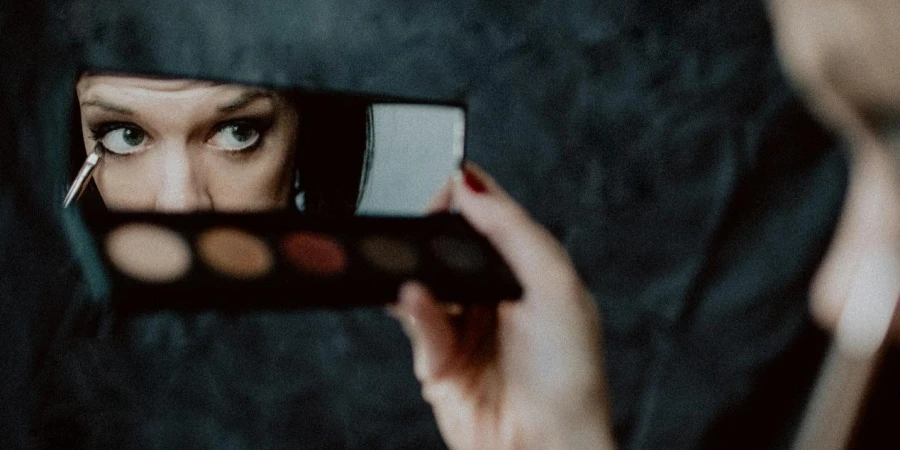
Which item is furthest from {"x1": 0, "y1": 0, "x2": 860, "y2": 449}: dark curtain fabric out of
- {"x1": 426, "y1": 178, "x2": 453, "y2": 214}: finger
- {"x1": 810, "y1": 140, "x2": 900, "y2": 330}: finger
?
{"x1": 426, "y1": 178, "x2": 453, "y2": 214}: finger

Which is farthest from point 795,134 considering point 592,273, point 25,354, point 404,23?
point 25,354

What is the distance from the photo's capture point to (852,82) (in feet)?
1.51

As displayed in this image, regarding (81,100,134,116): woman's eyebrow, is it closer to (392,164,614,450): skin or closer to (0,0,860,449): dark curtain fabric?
(0,0,860,449): dark curtain fabric

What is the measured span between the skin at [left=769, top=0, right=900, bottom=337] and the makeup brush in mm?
385

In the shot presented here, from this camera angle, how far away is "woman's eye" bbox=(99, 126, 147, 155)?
0.43m

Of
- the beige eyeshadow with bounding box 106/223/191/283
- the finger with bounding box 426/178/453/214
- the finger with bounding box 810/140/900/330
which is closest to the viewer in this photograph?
the beige eyeshadow with bounding box 106/223/191/283

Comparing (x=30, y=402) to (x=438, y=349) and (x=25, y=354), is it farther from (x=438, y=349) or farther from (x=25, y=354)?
(x=438, y=349)

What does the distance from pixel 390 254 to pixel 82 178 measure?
16cm

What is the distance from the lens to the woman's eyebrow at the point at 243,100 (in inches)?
17.8

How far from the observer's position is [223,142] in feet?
1.53

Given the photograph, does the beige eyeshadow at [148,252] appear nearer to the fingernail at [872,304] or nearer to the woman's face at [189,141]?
the woman's face at [189,141]

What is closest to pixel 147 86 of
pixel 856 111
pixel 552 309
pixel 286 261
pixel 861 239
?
pixel 286 261

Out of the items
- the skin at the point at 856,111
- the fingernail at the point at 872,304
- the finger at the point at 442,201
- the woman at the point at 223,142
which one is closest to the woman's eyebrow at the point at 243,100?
the woman at the point at 223,142

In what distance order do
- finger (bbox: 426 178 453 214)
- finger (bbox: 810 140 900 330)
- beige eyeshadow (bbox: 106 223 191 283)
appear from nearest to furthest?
beige eyeshadow (bbox: 106 223 191 283) < finger (bbox: 426 178 453 214) < finger (bbox: 810 140 900 330)
